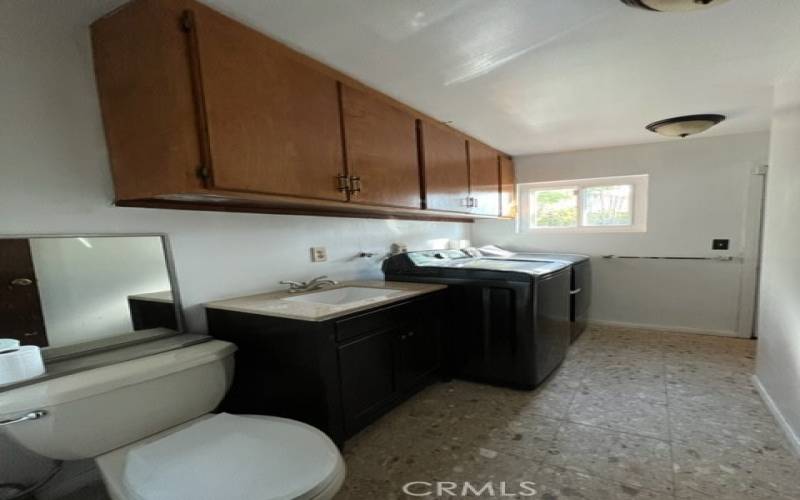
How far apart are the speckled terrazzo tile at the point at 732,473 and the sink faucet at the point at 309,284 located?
74.9 inches

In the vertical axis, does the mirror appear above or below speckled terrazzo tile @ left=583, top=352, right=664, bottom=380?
above

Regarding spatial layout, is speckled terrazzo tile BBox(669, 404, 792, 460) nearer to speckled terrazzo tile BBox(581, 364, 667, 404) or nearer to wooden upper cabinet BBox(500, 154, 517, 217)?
speckled terrazzo tile BBox(581, 364, 667, 404)

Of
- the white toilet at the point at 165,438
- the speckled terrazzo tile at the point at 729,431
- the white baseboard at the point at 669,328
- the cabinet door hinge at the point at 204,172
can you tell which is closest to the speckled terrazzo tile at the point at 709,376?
the speckled terrazzo tile at the point at 729,431

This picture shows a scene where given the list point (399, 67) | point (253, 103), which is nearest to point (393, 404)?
point (253, 103)

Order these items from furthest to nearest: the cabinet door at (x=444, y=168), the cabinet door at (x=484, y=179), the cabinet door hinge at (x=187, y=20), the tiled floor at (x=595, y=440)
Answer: the cabinet door at (x=484, y=179) → the cabinet door at (x=444, y=168) → the tiled floor at (x=595, y=440) → the cabinet door hinge at (x=187, y=20)

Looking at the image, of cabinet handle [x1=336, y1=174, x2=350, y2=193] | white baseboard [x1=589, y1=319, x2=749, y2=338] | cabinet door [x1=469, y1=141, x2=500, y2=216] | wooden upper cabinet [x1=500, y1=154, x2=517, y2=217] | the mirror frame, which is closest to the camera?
the mirror frame

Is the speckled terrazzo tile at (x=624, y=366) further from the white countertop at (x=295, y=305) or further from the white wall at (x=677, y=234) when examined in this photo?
the white countertop at (x=295, y=305)

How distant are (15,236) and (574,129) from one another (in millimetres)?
3216

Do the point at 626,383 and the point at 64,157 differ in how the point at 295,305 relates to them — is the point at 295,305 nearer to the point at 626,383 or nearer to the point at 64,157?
Answer: the point at 64,157

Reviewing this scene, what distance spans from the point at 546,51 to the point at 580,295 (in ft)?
7.50

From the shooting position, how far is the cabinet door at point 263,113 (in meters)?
1.21

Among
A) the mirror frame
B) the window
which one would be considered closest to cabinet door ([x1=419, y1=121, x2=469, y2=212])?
the window

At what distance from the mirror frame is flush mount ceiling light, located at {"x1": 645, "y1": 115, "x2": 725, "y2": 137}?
3.23 m

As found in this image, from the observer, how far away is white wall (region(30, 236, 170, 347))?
1.30 m
